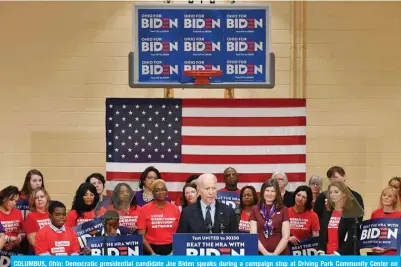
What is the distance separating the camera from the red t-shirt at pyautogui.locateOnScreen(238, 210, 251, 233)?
9902 millimetres

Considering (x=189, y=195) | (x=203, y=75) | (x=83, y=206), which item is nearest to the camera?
(x=83, y=206)

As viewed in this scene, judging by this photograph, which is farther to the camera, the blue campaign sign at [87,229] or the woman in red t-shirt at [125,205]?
the woman in red t-shirt at [125,205]

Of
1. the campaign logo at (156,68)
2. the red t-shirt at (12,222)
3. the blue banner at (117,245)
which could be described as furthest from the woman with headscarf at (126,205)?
the campaign logo at (156,68)

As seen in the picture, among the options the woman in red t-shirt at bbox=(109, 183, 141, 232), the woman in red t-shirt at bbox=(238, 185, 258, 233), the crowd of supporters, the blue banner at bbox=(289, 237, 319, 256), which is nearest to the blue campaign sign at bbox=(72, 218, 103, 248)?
the crowd of supporters

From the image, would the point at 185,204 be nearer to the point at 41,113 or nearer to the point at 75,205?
the point at 75,205

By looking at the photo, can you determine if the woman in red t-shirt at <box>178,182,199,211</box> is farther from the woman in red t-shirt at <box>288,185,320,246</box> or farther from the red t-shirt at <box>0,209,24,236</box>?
the red t-shirt at <box>0,209,24,236</box>

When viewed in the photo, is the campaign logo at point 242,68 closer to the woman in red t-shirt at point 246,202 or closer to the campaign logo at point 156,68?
the campaign logo at point 156,68

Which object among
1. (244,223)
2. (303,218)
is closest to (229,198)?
(244,223)

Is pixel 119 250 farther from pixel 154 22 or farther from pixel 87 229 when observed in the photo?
pixel 154 22

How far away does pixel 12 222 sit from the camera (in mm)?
9867

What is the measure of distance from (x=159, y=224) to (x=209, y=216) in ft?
4.58

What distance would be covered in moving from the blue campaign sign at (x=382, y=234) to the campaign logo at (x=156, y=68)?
3.60 metres

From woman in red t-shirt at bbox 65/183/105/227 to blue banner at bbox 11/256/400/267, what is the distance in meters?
2.84

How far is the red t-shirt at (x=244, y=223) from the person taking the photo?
9.90 meters
